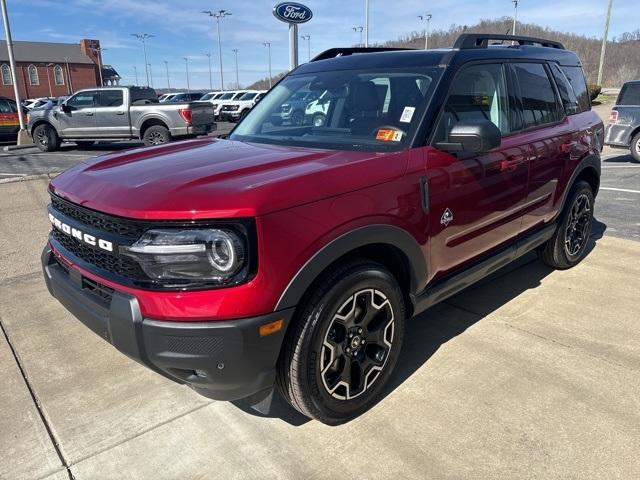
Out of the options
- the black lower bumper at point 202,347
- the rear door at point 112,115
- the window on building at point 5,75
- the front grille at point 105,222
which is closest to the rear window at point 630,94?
the black lower bumper at point 202,347

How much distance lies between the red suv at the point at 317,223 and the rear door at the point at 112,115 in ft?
39.0

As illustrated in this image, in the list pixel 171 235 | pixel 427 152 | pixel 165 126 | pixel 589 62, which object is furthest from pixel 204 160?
pixel 589 62

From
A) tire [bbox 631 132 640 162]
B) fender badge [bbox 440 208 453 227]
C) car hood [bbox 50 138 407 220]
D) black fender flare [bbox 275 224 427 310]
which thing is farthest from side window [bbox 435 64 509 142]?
tire [bbox 631 132 640 162]

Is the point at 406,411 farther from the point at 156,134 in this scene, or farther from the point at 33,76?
the point at 33,76

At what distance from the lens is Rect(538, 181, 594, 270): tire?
4.50 m

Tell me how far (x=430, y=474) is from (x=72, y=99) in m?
15.5

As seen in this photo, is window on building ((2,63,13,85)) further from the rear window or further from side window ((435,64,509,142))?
side window ((435,64,509,142))

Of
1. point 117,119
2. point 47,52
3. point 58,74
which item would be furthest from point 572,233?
point 47,52

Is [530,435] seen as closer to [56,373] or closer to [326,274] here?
[326,274]

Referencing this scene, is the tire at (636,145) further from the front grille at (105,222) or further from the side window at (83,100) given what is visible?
the side window at (83,100)

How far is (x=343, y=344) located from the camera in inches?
102

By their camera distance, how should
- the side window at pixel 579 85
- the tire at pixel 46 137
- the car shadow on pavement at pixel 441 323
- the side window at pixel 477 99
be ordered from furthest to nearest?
the tire at pixel 46 137 → the side window at pixel 579 85 → the side window at pixel 477 99 → the car shadow on pavement at pixel 441 323

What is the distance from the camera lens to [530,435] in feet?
8.37

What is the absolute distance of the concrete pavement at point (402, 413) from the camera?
2385 mm
